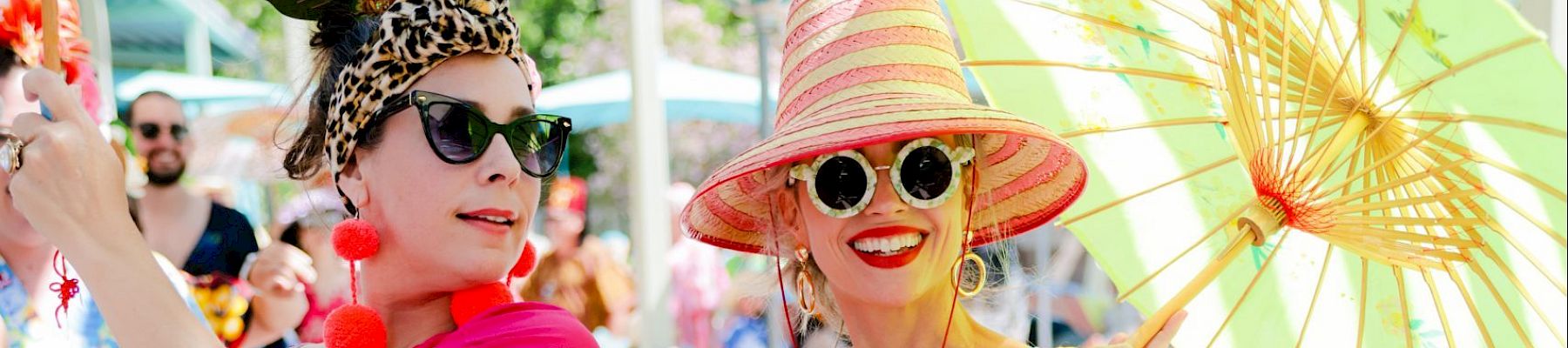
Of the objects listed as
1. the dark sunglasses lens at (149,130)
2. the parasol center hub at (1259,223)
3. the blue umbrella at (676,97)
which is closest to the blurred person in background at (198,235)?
the dark sunglasses lens at (149,130)

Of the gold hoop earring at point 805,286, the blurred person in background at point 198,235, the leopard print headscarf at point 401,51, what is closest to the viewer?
the leopard print headscarf at point 401,51

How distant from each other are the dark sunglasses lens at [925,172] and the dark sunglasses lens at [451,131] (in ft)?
2.47

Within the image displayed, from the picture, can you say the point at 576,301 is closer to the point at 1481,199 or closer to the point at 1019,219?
the point at 1019,219

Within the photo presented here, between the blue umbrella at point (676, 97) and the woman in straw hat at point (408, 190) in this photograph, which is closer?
the woman in straw hat at point (408, 190)

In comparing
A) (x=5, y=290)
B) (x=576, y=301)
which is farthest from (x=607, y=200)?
(x=5, y=290)

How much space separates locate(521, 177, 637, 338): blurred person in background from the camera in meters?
7.58

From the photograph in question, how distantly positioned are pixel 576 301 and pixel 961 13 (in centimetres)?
511

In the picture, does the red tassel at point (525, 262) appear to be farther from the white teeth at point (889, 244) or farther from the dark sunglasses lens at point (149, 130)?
the dark sunglasses lens at point (149, 130)

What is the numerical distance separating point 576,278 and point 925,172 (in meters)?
5.55

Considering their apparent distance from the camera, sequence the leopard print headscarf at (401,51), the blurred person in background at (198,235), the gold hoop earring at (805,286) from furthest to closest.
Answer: the blurred person in background at (198,235)
the gold hoop earring at (805,286)
the leopard print headscarf at (401,51)

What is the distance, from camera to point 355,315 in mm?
2162

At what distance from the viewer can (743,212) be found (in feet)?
9.14

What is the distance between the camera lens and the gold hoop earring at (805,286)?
2.62 m

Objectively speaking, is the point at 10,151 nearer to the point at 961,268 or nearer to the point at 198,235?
the point at 961,268
